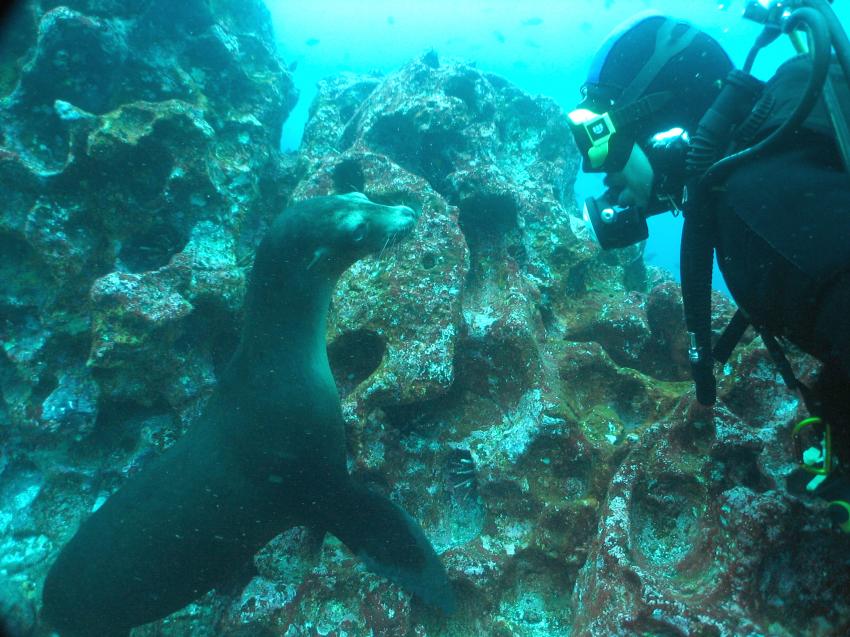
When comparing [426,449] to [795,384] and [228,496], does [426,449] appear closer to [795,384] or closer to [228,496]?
[228,496]

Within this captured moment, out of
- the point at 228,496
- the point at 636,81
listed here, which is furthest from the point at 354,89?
the point at 228,496

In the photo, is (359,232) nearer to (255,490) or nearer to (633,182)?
(633,182)

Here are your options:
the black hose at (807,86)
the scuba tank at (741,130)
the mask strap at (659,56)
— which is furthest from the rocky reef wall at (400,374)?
the mask strap at (659,56)

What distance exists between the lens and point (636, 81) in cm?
238

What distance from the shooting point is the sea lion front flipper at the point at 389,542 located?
2766 mm

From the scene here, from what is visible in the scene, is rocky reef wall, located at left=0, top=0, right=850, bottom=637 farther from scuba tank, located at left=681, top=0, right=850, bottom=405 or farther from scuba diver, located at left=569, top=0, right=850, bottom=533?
scuba tank, located at left=681, top=0, right=850, bottom=405

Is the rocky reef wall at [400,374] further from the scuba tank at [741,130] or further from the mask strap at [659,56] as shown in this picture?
the mask strap at [659,56]

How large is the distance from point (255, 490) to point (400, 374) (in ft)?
4.37

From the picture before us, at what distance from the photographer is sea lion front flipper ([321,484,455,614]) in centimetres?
277

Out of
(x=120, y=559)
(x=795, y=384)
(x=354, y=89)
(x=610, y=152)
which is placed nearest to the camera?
(x=795, y=384)

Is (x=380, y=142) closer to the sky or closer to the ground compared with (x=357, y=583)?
closer to the sky

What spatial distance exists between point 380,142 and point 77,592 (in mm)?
5914

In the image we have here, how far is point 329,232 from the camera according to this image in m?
3.01

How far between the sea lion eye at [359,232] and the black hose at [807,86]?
7.04 ft
